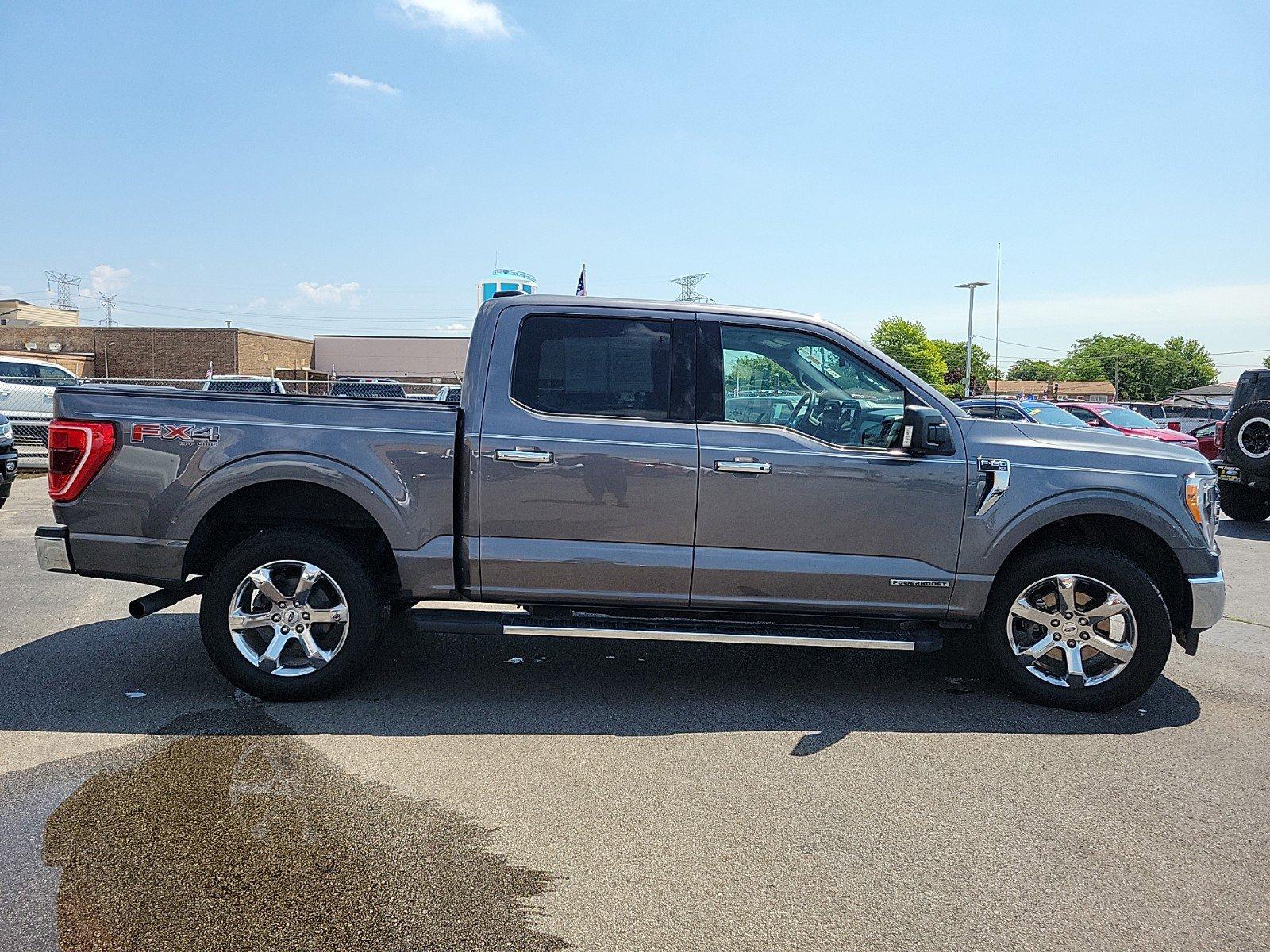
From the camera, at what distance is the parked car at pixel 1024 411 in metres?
16.5

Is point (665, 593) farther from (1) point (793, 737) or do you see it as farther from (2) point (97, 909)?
(2) point (97, 909)

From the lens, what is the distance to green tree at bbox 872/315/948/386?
145375 mm

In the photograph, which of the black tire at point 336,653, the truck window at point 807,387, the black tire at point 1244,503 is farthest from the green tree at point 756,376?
the black tire at point 1244,503

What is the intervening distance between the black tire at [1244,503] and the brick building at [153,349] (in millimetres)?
49184

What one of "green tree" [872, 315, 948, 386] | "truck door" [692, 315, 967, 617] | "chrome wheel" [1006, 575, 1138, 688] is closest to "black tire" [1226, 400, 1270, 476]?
"chrome wheel" [1006, 575, 1138, 688]

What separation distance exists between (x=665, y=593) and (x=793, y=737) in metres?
0.95

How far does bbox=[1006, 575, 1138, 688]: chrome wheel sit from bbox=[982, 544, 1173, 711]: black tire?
0.03m

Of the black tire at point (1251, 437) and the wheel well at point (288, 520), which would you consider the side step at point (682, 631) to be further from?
the black tire at point (1251, 437)

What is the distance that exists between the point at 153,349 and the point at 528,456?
55.8 m

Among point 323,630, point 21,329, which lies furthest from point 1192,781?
point 21,329

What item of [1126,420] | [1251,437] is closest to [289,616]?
[1251,437]

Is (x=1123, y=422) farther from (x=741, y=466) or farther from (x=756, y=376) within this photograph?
(x=741, y=466)

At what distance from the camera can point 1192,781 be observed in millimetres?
4160

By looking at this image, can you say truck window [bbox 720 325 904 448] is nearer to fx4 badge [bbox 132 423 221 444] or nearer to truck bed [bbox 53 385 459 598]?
truck bed [bbox 53 385 459 598]
